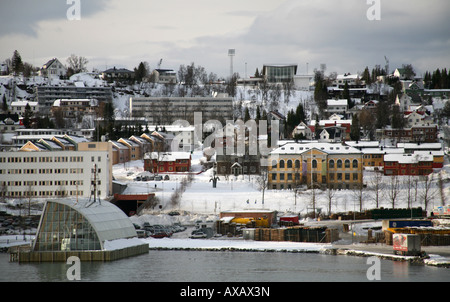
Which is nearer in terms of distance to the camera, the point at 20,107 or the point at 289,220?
the point at 289,220

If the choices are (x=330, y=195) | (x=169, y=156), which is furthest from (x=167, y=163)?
(x=330, y=195)

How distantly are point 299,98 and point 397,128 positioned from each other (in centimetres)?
2854

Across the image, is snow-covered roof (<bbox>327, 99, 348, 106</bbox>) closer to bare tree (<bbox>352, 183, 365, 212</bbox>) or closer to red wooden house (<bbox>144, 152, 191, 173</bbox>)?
red wooden house (<bbox>144, 152, 191, 173</bbox>)

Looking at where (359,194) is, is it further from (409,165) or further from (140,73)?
(140,73)

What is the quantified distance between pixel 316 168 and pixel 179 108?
2055 inches

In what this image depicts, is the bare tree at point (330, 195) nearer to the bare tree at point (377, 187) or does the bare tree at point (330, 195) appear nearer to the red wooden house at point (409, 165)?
the bare tree at point (377, 187)

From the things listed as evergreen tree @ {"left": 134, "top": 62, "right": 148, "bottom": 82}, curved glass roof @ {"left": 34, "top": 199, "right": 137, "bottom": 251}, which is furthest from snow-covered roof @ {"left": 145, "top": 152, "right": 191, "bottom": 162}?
evergreen tree @ {"left": 134, "top": 62, "right": 148, "bottom": 82}

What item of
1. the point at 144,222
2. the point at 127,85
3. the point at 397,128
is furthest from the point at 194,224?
the point at 127,85

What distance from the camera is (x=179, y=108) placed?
112625 mm

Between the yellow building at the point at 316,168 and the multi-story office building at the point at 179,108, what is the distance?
43.2 m

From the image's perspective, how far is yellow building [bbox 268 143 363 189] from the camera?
6303 centimetres

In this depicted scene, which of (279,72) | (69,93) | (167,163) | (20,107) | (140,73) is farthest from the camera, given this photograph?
(140,73)

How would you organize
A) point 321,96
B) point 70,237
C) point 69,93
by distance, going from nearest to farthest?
1. point 70,237
2. point 321,96
3. point 69,93

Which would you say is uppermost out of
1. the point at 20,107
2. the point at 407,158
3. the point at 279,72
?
the point at 279,72
